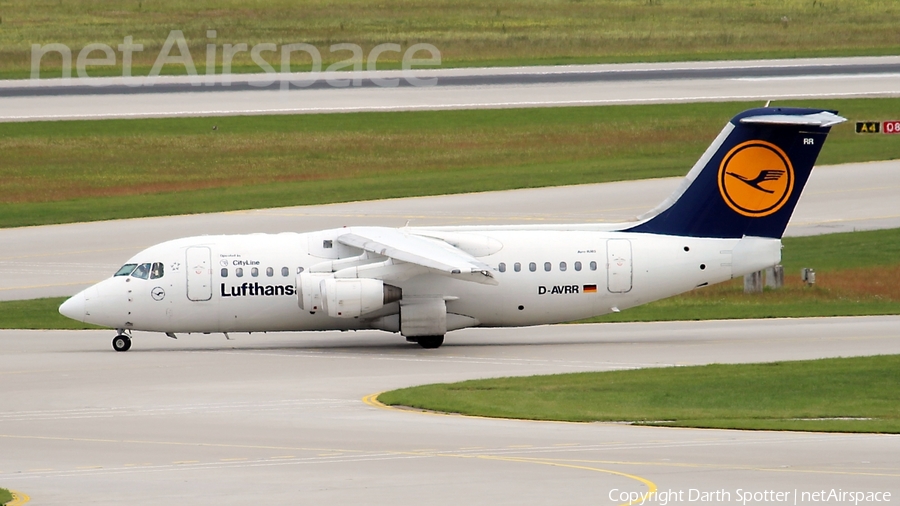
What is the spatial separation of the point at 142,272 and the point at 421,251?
23.9ft

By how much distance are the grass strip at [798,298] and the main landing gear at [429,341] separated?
22.8 feet

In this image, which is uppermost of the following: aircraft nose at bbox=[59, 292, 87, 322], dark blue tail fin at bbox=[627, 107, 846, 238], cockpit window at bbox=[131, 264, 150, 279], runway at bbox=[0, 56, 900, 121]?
runway at bbox=[0, 56, 900, 121]

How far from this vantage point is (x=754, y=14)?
9462cm

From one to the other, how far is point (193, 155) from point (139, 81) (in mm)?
14823

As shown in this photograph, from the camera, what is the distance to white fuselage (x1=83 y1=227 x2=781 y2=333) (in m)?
34.3

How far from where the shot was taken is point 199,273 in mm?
34562

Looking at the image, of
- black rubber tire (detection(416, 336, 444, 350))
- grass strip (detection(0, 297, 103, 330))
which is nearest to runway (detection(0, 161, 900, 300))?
grass strip (detection(0, 297, 103, 330))

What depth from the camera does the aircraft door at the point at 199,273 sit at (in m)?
34.4

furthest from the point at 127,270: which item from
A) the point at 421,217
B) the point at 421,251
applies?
the point at 421,217

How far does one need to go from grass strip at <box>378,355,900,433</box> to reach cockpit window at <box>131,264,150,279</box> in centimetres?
1031

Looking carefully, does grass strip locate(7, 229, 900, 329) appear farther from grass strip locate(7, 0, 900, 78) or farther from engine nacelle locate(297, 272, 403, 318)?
grass strip locate(7, 0, 900, 78)

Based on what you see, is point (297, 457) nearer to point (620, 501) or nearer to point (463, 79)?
point (620, 501)

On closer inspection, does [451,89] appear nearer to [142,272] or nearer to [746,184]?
[746,184]

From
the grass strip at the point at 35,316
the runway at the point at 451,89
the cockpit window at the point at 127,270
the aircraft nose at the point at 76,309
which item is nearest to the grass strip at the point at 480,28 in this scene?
the runway at the point at 451,89
